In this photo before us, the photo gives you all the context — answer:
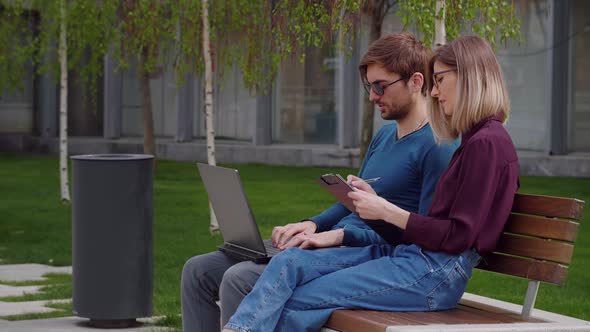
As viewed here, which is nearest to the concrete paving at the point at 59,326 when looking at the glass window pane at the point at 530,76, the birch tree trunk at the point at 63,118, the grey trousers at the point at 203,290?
the grey trousers at the point at 203,290

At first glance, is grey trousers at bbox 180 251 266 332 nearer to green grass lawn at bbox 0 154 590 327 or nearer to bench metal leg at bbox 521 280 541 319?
bench metal leg at bbox 521 280 541 319

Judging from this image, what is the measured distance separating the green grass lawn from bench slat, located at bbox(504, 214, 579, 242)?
304 cm

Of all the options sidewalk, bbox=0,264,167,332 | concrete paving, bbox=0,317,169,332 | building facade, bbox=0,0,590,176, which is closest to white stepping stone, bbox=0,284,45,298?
sidewalk, bbox=0,264,167,332

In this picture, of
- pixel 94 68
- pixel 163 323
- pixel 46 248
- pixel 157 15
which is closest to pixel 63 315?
pixel 163 323

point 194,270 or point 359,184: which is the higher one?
point 359,184

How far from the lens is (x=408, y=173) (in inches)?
197

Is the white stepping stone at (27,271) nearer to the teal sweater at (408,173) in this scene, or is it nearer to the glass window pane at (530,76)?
the teal sweater at (408,173)

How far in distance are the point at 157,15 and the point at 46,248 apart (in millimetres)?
6272

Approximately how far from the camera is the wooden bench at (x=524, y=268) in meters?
4.38

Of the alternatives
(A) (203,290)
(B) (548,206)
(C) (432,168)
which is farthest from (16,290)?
(B) (548,206)

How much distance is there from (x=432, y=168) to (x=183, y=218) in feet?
31.4

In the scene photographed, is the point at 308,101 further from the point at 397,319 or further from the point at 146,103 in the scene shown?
the point at 397,319

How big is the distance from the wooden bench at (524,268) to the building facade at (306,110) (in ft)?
40.5

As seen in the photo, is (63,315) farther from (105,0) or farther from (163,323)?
(105,0)
